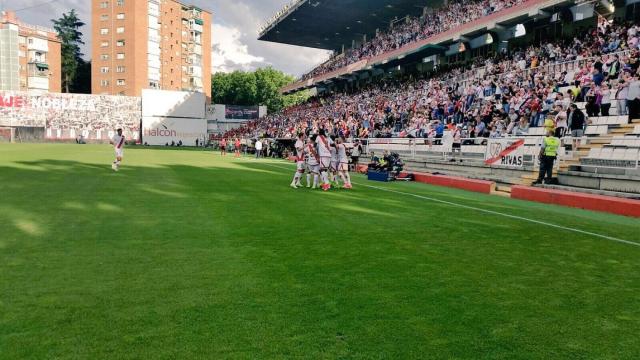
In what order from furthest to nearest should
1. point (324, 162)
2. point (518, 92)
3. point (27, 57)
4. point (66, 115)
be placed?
point (27, 57), point (66, 115), point (518, 92), point (324, 162)

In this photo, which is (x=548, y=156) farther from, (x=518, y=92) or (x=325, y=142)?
(x=518, y=92)

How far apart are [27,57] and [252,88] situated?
44.5m

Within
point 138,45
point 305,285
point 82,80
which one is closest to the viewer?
point 305,285

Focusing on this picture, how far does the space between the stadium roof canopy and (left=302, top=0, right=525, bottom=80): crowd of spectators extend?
5.46ft

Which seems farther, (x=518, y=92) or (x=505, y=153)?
(x=518, y=92)

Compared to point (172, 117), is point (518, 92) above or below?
below

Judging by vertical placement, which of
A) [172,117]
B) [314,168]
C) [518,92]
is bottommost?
[314,168]

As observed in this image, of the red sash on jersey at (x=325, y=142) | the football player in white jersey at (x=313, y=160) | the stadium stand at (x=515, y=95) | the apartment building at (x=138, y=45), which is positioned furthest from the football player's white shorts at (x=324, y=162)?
the apartment building at (x=138, y=45)

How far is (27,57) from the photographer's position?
3297 inches

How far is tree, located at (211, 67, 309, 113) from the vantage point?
109 meters

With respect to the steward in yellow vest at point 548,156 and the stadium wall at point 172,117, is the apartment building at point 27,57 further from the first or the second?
the steward in yellow vest at point 548,156

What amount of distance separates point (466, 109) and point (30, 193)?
2111 centimetres

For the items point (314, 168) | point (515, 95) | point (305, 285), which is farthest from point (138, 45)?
point (305, 285)

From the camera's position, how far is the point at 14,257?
578cm
